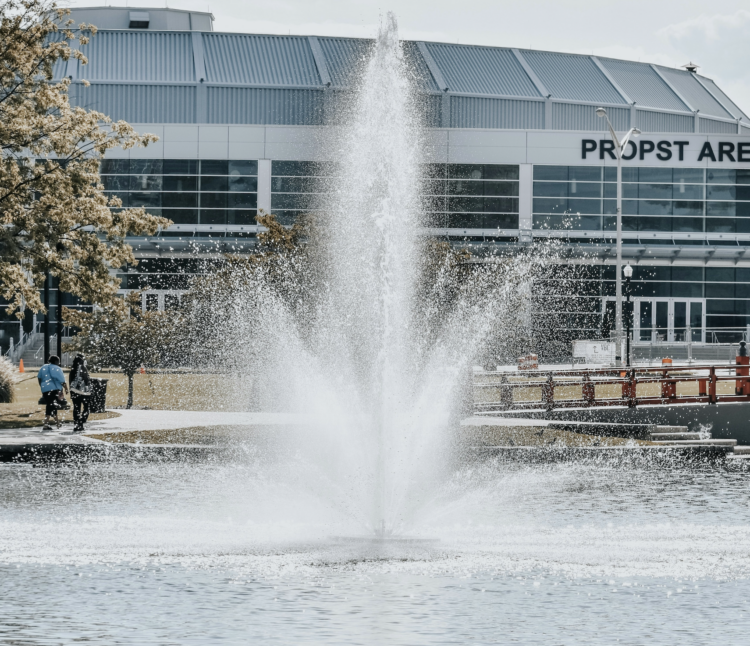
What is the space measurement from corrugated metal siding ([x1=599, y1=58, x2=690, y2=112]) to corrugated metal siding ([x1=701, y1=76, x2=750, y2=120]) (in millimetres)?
6879

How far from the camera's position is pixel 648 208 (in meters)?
69.1

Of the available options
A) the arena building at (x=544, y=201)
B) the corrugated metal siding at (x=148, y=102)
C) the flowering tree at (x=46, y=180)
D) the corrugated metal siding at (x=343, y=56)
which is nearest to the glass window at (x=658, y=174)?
the arena building at (x=544, y=201)

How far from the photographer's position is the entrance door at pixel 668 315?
68.9 meters

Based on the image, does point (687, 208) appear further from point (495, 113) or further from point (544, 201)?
point (495, 113)

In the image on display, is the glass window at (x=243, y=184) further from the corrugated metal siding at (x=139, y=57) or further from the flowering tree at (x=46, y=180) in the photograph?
the flowering tree at (x=46, y=180)

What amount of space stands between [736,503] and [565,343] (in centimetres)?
4753

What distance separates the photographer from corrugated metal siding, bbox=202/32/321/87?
253 ft

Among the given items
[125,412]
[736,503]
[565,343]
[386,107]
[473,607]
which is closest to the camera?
[473,607]

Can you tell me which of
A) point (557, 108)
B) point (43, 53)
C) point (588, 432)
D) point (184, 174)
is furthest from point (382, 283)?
point (557, 108)

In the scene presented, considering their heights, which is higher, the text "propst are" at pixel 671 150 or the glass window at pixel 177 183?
the text "propst are" at pixel 671 150

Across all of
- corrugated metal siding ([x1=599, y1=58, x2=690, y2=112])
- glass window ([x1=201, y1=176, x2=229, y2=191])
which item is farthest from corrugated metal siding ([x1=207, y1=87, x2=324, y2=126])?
corrugated metal siding ([x1=599, y1=58, x2=690, y2=112])

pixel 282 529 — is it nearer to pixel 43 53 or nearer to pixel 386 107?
pixel 386 107

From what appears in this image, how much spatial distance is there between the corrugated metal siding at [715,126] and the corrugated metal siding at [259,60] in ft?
87.2

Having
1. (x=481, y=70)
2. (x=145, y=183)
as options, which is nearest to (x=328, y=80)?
(x=481, y=70)
